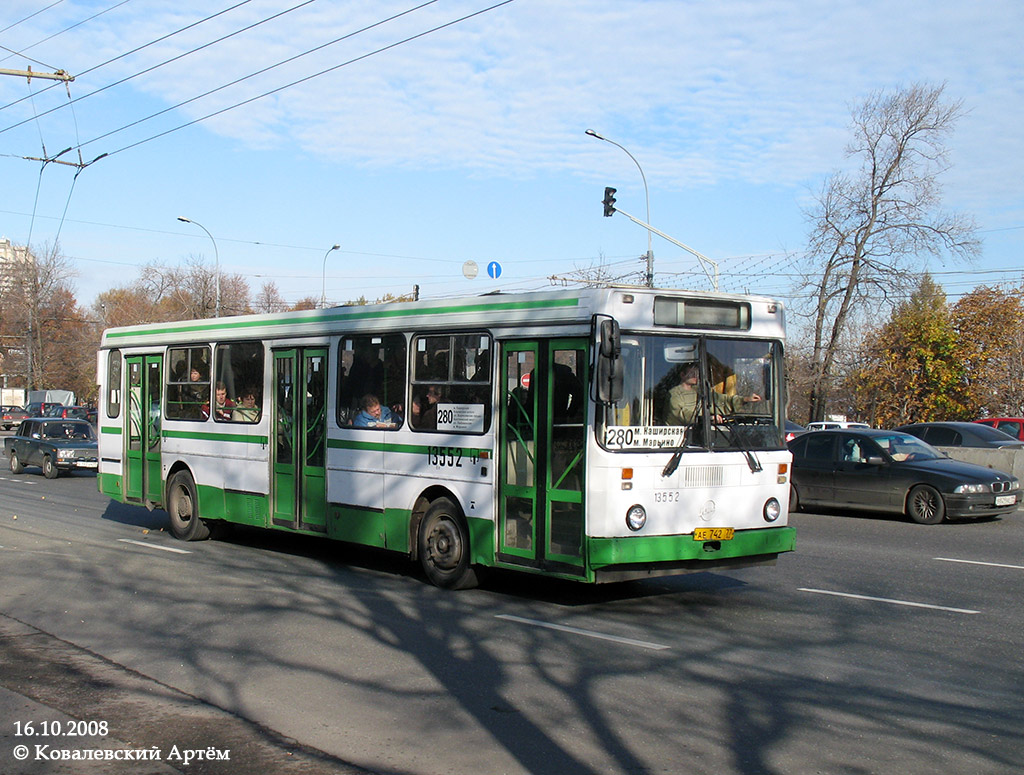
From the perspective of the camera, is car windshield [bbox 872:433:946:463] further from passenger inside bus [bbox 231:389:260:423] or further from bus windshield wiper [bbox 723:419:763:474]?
passenger inside bus [bbox 231:389:260:423]

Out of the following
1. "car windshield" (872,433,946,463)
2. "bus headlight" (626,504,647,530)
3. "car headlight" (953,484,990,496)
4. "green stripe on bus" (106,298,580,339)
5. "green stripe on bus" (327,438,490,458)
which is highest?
"green stripe on bus" (106,298,580,339)

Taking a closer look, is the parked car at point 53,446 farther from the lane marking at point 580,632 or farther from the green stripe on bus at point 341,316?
the lane marking at point 580,632

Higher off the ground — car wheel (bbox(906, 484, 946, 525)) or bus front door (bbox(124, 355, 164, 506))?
bus front door (bbox(124, 355, 164, 506))

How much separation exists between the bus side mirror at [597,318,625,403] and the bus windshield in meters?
0.35

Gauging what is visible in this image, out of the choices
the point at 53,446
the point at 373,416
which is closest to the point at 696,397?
the point at 373,416

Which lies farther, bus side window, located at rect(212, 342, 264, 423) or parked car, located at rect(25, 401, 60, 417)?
parked car, located at rect(25, 401, 60, 417)

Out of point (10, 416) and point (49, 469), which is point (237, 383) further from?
point (10, 416)

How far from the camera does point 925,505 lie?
1694 centimetres

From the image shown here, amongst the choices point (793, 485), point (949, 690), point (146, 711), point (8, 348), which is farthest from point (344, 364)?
point (8, 348)

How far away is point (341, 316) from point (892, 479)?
33.9 ft

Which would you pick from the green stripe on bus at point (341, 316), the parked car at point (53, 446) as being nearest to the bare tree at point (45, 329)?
the parked car at point (53, 446)

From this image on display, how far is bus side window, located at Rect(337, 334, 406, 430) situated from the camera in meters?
11.1

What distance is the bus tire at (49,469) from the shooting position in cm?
2838

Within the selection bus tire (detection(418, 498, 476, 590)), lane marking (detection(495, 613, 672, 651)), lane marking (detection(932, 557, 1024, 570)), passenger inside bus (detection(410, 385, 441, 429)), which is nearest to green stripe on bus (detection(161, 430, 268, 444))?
passenger inside bus (detection(410, 385, 441, 429))
